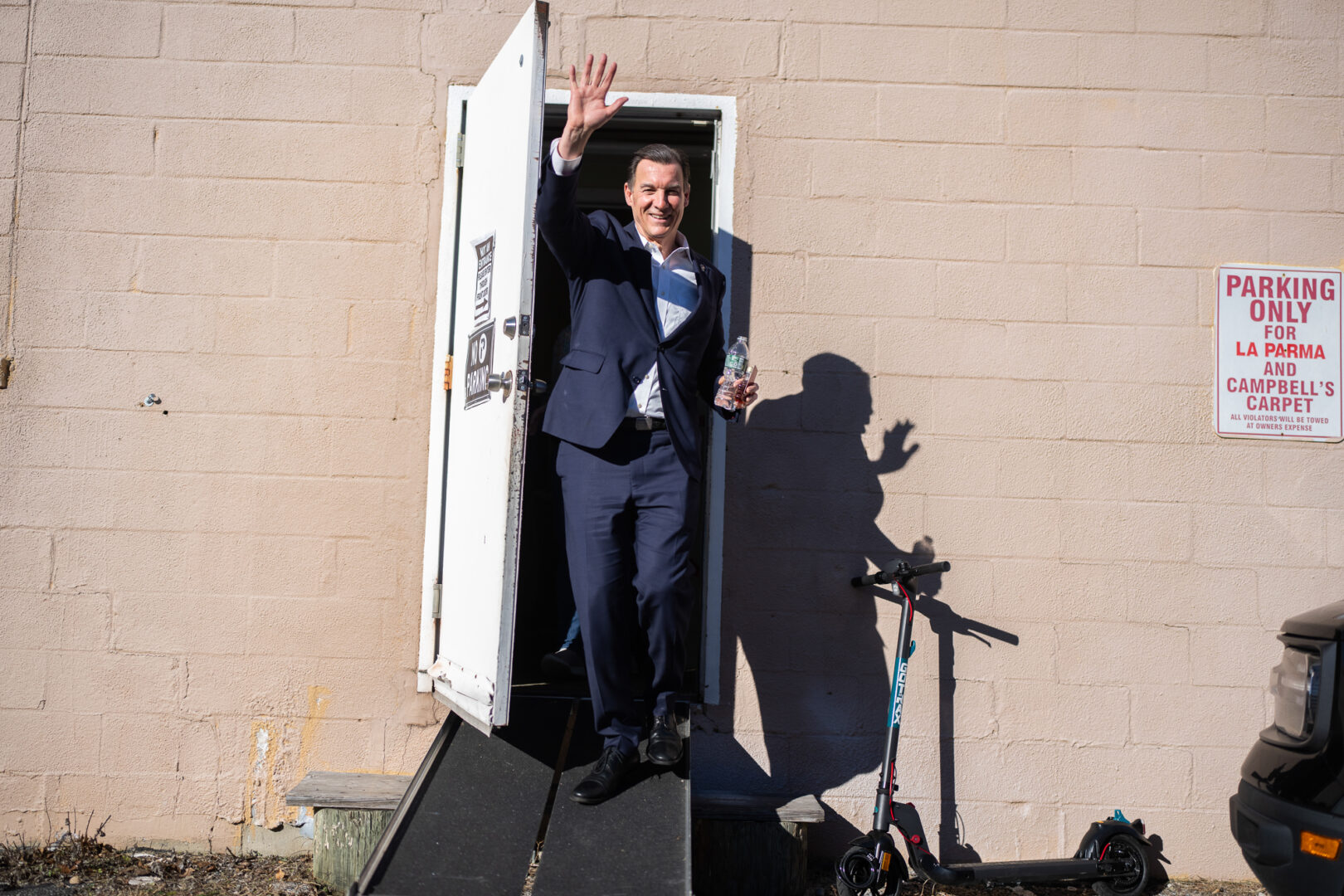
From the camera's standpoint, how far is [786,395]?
11.8ft

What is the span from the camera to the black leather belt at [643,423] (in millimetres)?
2953

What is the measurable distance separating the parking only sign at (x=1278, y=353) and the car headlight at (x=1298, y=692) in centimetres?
119

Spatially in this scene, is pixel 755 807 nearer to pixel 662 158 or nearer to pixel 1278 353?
pixel 662 158

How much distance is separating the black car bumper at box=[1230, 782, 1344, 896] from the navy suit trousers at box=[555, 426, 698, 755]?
1.56m

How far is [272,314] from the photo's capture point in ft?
11.7

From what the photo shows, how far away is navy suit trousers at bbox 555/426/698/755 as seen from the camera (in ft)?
9.48

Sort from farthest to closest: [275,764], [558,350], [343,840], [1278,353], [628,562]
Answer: [558,350] → [1278,353] → [275,764] → [343,840] → [628,562]

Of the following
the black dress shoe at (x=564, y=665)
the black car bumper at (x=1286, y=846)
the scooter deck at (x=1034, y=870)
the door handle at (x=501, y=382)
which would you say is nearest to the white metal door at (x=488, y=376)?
the door handle at (x=501, y=382)

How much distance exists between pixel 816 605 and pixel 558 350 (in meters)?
1.55

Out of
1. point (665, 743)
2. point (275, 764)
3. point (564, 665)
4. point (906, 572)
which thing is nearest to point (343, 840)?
point (275, 764)

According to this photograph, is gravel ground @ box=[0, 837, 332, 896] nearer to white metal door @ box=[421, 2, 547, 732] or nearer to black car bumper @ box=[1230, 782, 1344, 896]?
white metal door @ box=[421, 2, 547, 732]

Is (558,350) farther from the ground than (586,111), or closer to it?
closer to it

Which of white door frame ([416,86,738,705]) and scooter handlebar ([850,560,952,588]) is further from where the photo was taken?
white door frame ([416,86,738,705])

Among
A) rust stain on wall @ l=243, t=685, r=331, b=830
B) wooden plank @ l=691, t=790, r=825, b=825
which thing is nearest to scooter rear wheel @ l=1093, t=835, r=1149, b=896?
wooden plank @ l=691, t=790, r=825, b=825
